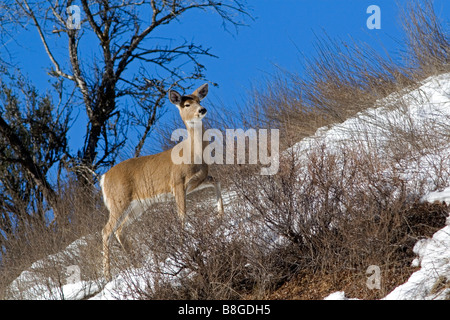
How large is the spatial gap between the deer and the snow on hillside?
1009 millimetres

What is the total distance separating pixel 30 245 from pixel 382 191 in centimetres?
662

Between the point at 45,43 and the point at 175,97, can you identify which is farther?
the point at 45,43

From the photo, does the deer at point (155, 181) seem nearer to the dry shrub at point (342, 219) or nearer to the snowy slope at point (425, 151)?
the dry shrub at point (342, 219)

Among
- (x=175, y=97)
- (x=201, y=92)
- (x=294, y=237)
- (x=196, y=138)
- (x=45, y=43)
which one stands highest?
(x=45, y=43)

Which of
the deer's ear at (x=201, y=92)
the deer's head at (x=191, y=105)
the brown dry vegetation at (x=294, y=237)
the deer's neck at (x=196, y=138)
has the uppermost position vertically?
the deer's ear at (x=201, y=92)

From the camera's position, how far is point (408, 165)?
8.55m

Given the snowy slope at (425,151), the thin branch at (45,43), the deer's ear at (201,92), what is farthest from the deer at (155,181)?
the thin branch at (45,43)

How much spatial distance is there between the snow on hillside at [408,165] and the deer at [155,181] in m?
1.01

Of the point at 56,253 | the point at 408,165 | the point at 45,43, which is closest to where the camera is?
the point at 408,165

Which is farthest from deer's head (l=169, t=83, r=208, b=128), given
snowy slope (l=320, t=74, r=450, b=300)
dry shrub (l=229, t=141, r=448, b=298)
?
snowy slope (l=320, t=74, r=450, b=300)

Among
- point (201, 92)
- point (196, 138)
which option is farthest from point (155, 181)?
point (201, 92)

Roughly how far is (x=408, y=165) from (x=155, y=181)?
3380mm

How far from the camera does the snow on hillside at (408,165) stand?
6.29m

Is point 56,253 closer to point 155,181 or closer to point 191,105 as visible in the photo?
point 155,181
